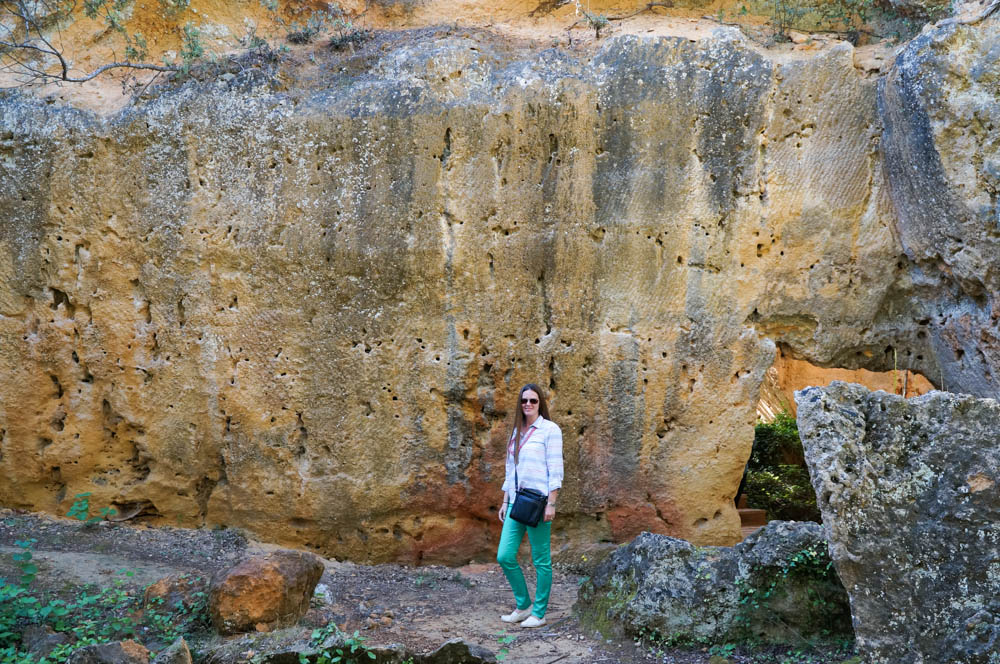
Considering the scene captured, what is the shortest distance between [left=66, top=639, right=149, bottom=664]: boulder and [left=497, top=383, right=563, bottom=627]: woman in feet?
6.44

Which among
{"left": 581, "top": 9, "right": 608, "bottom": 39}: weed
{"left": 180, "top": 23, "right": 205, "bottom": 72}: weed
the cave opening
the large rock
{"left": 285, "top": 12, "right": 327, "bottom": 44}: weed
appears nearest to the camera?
the large rock

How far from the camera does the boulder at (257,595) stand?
15.6ft

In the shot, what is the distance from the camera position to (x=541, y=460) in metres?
5.04

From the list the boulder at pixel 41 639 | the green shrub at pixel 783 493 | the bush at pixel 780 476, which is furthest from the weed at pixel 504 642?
the green shrub at pixel 783 493

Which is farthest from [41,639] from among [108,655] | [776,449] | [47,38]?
[776,449]

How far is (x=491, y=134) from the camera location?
252 inches

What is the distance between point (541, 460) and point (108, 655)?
235 centimetres

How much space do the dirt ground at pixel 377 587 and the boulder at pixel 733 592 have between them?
4.6 inches

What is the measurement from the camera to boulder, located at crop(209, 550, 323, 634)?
187 inches

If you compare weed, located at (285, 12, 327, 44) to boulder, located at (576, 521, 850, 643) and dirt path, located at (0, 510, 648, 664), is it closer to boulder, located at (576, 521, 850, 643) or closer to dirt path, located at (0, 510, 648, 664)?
dirt path, located at (0, 510, 648, 664)

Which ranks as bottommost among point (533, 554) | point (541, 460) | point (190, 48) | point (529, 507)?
point (533, 554)

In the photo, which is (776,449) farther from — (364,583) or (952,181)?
(364,583)

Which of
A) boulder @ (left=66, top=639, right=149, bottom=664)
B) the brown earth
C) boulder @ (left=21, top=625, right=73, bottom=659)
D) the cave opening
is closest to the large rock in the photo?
the cave opening

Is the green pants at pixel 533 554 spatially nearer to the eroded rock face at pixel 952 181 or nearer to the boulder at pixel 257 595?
the boulder at pixel 257 595
